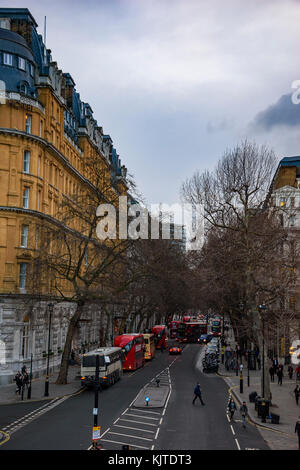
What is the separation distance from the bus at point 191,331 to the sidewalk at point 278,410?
37220 mm

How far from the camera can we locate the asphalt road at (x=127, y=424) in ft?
70.9

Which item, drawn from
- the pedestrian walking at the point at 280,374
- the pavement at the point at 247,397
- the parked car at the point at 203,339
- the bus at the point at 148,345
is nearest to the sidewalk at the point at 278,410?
the pavement at the point at 247,397

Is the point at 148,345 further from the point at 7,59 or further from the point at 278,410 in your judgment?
the point at 7,59

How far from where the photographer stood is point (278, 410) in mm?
31125

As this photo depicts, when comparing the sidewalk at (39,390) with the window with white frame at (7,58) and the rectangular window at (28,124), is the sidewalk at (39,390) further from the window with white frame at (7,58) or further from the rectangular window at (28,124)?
the window with white frame at (7,58)

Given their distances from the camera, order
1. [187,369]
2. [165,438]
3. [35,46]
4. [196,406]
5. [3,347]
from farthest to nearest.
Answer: [187,369] → [35,46] → [3,347] → [196,406] → [165,438]

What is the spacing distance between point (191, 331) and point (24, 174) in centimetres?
5380

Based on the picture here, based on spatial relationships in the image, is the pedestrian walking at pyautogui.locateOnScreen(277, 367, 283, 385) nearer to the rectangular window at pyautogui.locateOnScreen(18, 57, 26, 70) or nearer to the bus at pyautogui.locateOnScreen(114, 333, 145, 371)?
the bus at pyautogui.locateOnScreen(114, 333, 145, 371)

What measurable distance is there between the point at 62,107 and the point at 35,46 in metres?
6.09

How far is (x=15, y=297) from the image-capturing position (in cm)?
4000

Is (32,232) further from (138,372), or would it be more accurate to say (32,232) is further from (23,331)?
(138,372)

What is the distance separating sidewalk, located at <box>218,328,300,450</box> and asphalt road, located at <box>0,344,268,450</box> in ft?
2.47

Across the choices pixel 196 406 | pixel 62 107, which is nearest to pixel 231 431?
pixel 196 406

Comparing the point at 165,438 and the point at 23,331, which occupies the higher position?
the point at 23,331
